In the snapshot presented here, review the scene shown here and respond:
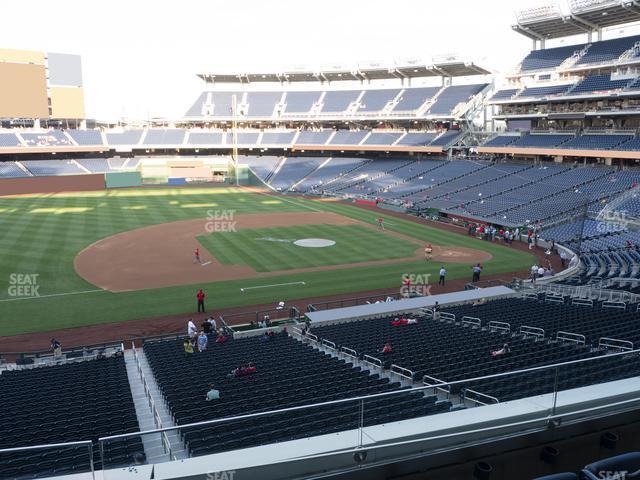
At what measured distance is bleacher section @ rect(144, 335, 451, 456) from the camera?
8.22 meters

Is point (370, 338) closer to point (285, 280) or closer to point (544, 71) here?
point (285, 280)

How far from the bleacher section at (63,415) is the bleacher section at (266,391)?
43.6 inches

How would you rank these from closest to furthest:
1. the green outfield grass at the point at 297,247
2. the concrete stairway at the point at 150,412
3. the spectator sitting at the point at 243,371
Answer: the concrete stairway at the point at 150,412, the spectator sitting at the point at 243,371, the green outfield grass at the point at 297,247

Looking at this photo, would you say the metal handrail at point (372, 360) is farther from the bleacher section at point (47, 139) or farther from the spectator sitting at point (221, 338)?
the bleacher section at point (47, 139)

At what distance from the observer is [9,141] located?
257ft

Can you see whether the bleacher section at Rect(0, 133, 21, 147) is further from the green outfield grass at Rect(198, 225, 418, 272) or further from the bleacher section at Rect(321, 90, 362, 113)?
the green outfield grass at Rect(198, 225, 418, 272)

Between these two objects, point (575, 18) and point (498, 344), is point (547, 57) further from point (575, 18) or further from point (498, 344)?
point (498, 344)

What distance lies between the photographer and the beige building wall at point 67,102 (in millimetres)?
83062

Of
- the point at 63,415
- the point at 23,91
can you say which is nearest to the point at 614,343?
the point at 63,415

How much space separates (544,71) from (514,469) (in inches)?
2655

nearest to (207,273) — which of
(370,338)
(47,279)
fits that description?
(47,279)

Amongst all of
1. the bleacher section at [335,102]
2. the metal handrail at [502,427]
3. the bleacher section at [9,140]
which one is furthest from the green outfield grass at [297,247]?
the bleacher section at [9,140]

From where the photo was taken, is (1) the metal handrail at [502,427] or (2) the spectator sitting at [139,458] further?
(2) the spectator sitting at [139,458]

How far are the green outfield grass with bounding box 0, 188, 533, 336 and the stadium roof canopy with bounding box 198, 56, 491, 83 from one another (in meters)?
37.0
